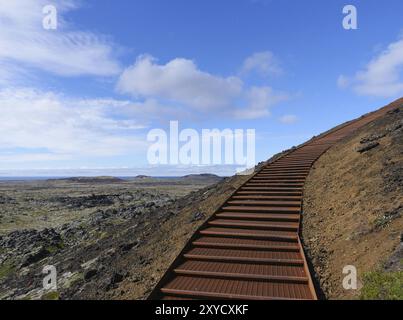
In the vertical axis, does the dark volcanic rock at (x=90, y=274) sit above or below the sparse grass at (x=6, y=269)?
above

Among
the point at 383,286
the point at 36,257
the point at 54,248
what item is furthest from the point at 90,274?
the point at 54,248

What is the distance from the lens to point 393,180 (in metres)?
→ 13.2

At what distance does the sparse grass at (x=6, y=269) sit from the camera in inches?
944

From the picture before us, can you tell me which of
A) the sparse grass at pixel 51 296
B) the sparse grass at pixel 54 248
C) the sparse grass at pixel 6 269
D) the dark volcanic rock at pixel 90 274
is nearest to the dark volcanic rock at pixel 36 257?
the sparse grass at pixel 54 248

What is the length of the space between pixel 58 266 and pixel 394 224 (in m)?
18.3

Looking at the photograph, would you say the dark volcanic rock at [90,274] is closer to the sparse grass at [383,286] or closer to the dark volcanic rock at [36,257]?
the sparse grass at [383,286]

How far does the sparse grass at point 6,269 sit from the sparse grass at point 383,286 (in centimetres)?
2372

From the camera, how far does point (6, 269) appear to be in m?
25.5

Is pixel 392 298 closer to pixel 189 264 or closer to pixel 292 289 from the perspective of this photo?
pixel 292 289

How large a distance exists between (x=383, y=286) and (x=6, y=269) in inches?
1041

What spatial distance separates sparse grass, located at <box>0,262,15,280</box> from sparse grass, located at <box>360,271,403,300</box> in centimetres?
2372

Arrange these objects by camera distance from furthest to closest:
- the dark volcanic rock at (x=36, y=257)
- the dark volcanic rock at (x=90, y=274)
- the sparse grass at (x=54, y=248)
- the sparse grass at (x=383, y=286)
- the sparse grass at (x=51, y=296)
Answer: the sparse grass at (x=54, y=248), the dark volcanic rock at (x=36, y=257), the dark volcanic rock at (x=90, y=274), the sparse grass at (x=51, y=296), the sparse grass at (x=383, y=286)

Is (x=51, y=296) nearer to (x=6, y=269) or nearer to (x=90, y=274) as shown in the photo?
(x=90, y=274)
